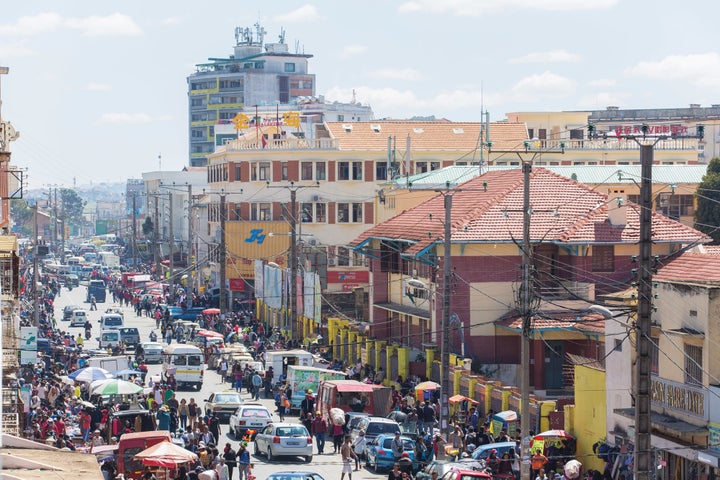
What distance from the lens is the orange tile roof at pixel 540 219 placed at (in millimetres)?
48688

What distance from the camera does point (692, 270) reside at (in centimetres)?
3506

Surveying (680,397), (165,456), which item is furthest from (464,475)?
(165,456)

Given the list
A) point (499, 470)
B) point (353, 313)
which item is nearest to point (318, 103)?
point (353, 313)

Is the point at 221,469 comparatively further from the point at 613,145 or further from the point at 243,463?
the point at 613,145

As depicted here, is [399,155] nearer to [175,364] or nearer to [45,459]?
[175,364]

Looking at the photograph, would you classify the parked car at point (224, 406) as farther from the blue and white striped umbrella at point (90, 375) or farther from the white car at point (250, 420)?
the blue and white striped umbrella at point (90, 375)

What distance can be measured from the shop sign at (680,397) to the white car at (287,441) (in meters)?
9.71

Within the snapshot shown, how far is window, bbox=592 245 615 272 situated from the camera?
4866 centimetres

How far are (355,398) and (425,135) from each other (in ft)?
172

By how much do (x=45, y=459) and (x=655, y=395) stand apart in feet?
47.4

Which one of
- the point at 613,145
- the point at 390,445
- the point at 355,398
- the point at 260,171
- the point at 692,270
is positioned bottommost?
the point at 355,398

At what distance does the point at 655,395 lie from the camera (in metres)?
32.2

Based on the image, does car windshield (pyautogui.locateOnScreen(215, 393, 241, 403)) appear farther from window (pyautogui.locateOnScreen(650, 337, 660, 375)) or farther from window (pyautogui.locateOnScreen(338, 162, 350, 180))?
window (pyautogui.locateOnScreen(338, 162, 350, 180))

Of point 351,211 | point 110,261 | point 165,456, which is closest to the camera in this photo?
point 165,456
